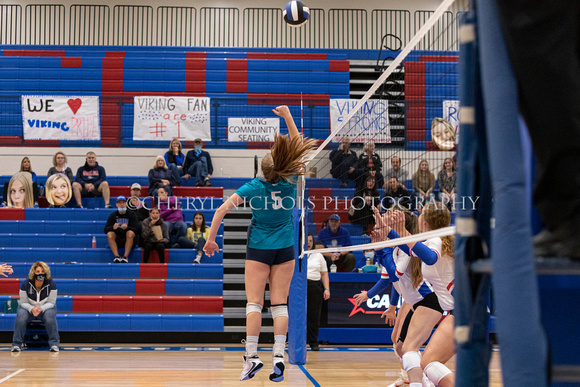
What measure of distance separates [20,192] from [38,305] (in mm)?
4631

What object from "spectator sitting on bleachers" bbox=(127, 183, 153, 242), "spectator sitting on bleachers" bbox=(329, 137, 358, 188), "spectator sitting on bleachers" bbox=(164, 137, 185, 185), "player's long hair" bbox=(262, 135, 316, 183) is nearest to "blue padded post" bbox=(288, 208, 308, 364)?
"spectator sitting on bleachers" bbox=(329, 137, 358, 188)

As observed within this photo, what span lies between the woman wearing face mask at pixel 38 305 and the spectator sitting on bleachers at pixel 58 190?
3.86 metres

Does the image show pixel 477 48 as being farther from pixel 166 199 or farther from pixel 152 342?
pixel 166 199

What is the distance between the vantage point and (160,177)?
1370 centimetres

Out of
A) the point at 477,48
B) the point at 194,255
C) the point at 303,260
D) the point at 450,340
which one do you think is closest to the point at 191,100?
the point at 194,255

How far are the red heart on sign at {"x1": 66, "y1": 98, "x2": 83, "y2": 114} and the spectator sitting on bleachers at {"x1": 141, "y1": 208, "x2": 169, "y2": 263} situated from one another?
4.89 metres

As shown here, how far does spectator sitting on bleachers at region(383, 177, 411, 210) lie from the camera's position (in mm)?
5829

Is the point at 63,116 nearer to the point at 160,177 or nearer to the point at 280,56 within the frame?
the point at 160,177

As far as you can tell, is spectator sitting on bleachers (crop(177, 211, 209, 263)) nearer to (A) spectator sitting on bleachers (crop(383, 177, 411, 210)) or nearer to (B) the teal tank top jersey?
(A) spectator sitting on bleachers (crop(383, 177, 411, 210))

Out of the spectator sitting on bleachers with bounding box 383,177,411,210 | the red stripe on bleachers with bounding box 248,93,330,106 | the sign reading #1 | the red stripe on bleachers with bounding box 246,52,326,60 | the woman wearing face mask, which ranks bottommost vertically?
the woman wearing face mask

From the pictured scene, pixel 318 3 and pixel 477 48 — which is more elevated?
pixel 318 3

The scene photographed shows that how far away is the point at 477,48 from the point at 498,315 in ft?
2.02

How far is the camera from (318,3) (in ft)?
62.2

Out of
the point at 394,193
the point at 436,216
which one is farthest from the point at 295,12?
the point at 436,216
